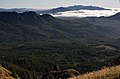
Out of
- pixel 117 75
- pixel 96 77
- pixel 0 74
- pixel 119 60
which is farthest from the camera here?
pixel 0 74

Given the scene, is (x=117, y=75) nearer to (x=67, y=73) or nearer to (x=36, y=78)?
(x=67, y=73)

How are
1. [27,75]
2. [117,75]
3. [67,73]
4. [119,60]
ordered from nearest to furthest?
[117,75] < [67,73] < [119,60] < [27,75]

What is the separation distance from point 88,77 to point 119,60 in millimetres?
19512

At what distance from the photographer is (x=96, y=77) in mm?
20047

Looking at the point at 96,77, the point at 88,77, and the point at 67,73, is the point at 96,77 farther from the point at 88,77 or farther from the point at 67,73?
the point at 67,73

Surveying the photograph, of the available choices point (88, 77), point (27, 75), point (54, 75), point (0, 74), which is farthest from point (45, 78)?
point (27, 75)

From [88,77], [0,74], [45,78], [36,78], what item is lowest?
[36,78]

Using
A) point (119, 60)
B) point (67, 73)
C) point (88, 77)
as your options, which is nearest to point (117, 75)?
point (88, 77)

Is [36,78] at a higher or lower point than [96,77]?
lower

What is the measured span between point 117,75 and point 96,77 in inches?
77.6

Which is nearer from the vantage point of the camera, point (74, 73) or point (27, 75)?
point (74, 73)

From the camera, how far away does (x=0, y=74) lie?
88.4 metres

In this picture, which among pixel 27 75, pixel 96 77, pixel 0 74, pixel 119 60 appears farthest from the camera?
pixel 27 75

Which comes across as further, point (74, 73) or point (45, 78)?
point (45, 78)
